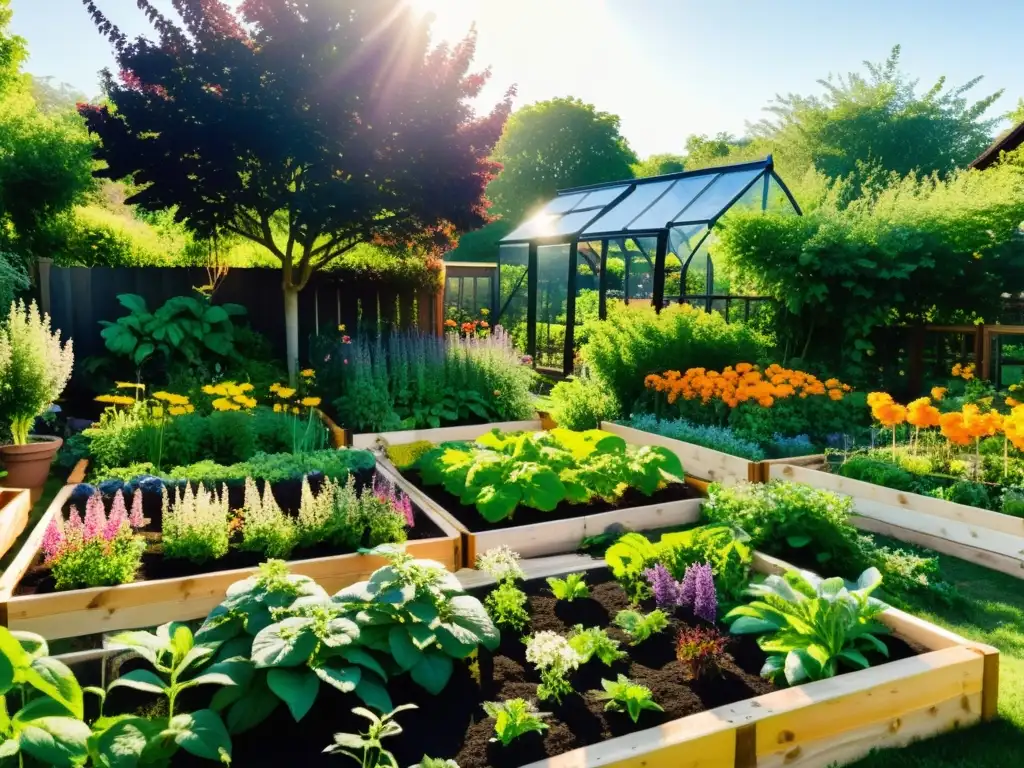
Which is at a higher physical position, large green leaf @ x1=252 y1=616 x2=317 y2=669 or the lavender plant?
large green leaf @ x1=252 y1=616 x2=317 y2=669

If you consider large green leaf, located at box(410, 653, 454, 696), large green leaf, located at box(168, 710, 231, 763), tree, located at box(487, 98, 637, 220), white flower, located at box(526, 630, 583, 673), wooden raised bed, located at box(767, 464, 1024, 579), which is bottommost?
wooden raised bed, located at box(767, 464, 1024, 579)

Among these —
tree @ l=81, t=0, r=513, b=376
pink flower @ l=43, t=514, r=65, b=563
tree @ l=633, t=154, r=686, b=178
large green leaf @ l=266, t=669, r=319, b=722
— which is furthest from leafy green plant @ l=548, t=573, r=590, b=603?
tree @ l=633, t=154, r=686, b=178

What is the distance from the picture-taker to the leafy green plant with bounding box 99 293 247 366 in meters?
8.00

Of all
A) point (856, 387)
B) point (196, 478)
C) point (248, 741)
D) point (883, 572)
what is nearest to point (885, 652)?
point (883, 572)

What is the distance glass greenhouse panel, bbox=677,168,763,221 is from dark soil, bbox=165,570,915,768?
7.11 meters

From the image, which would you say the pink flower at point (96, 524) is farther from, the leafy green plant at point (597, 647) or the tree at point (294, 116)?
the tree at point (294, 116)

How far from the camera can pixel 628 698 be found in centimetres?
230

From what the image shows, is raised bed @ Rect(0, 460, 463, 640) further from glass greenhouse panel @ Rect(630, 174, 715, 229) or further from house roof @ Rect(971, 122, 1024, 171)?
house roof @ Rect(971, 122, 1024, 171)

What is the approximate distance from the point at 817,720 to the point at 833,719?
7 cm

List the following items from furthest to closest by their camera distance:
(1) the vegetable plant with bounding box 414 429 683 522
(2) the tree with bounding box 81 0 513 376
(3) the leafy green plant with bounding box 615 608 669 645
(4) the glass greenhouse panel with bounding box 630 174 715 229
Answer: (4) the glass greenhouse panel with bounding box 630 174 715 229 → (2) the tree with bounding box 81 0 513 376 → (1) the vegetable plant with bounding box 414 429 683 522 → (3) the leafy green plant with bounding box 615 608 669 645

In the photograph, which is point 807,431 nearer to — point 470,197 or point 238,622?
point 470,197

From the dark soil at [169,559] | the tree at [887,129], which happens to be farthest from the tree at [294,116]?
the tree at [887,129]

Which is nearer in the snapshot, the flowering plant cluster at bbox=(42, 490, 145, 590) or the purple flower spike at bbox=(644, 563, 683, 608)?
the purple flower spike at bbox=(644, 563, 683, 608)

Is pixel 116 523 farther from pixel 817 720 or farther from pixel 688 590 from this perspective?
pixel 817 720
